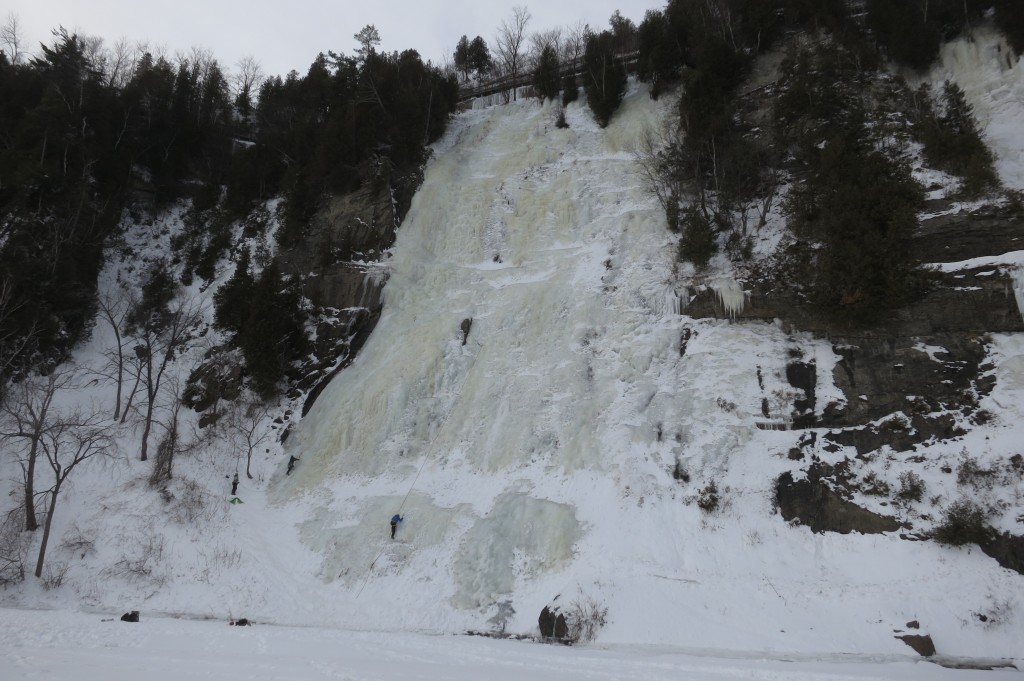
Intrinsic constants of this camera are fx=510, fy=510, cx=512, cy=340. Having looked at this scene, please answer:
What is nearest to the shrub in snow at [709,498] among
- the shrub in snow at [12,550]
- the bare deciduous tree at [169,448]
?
the bare deciduous tree at [169,448]

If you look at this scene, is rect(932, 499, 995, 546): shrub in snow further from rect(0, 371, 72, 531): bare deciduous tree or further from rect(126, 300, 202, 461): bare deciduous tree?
rect(126, 300, 202, 461): bare deciduous tree

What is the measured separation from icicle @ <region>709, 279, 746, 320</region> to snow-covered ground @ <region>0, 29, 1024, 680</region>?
107mm

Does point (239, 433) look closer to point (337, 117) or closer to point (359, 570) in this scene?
point (359, 570)

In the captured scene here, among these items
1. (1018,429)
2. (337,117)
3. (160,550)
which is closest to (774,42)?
(1018,429)

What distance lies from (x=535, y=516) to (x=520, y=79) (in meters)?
32.7

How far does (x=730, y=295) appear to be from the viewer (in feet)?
60.8

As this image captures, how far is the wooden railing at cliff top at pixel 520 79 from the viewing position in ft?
110

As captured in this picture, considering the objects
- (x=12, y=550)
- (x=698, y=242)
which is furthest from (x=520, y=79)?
(x=12, y=550)

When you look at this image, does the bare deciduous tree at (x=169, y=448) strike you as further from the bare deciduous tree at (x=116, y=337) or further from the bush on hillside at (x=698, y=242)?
the bush on hillside at (x=698, y=242)

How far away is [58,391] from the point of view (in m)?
23.7

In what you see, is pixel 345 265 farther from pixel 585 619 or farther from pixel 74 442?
pixel 585 619

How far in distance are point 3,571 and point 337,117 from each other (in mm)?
25971

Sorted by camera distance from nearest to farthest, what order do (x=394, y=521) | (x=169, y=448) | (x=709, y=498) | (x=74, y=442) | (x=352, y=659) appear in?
(x=352, y=659) → (x=709, y=498) → (x=394, y=521) → (x=169, y=448) → (x=74, y=442)

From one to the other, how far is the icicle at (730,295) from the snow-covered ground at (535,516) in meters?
0.11
